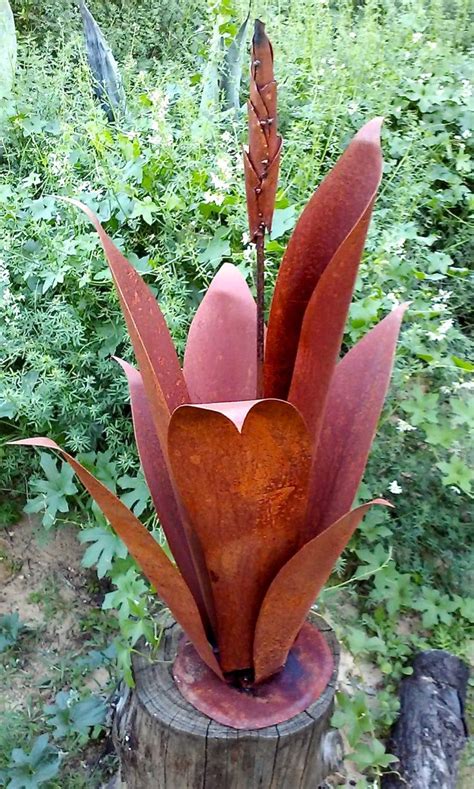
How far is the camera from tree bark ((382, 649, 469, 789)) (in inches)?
78.2

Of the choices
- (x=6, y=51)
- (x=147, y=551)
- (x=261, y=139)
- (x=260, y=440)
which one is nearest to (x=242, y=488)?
(x=260, y=440)

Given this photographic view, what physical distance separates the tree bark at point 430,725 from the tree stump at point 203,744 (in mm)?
681

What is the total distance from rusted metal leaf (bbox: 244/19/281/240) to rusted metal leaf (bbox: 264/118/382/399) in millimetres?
138

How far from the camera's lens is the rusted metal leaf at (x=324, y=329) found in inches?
36.1

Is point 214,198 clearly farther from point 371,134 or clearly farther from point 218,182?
point 371,134

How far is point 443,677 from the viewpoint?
2.21 meters

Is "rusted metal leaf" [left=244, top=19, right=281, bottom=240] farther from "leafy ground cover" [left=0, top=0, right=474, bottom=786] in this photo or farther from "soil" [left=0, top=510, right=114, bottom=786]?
"soil" [left=0, top=510, right=114, bottom=786]

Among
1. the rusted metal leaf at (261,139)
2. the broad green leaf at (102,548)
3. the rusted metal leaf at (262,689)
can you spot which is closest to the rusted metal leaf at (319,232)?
the rusted metal leaf at (261,139)

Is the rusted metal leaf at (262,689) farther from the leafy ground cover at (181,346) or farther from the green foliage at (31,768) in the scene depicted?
the green foliage at (31,768)

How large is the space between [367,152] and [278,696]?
90cm

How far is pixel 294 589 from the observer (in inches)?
43.9

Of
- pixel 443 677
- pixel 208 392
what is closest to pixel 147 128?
pixel 208 392

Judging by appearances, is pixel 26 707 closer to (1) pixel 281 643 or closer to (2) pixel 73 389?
(2) pixel 73 389

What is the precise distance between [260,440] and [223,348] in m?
0.34
